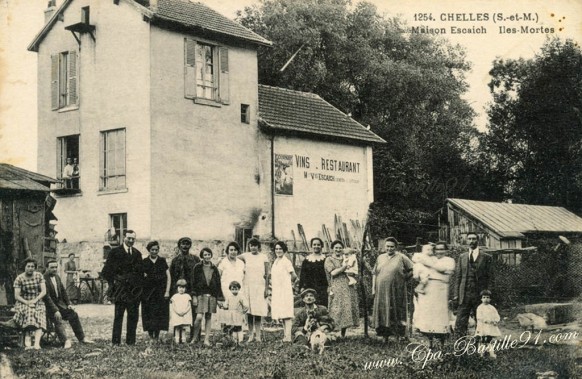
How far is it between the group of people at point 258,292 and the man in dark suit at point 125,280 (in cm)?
2

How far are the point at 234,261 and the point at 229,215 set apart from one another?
30.0ft

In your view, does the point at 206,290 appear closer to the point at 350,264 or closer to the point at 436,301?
the point at 350,264

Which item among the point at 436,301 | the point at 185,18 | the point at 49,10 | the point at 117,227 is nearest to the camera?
the point at 436,301

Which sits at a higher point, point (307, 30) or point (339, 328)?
point (307, 30)

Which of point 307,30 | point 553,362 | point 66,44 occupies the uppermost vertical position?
point 307,30

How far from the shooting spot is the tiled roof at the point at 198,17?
1970 centimetres

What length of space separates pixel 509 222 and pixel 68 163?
13314 mm

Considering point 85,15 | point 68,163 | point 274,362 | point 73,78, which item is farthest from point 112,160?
point 274,362

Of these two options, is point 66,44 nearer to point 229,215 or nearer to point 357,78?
point 229,215

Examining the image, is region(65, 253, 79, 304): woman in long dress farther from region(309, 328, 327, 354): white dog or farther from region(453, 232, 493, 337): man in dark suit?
region(453, 232, 493, 337): man in dark suit

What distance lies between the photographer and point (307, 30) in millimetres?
27969

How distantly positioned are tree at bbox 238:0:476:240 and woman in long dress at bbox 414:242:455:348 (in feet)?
53.3

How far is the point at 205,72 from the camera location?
816 inches

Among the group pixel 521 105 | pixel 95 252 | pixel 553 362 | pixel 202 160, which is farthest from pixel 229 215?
pixel 553 362
